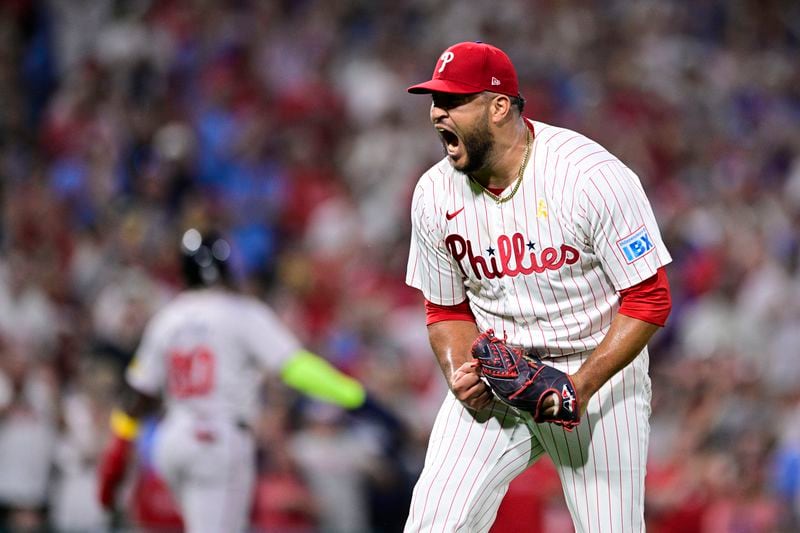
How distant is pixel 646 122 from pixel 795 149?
52.4 inches

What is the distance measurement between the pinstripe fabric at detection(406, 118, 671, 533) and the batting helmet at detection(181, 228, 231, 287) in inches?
80.7

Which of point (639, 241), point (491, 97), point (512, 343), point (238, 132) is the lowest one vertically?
point (512, 343)

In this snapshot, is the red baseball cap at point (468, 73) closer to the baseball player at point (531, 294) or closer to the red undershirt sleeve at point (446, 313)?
the baseball player at point (531, 294)

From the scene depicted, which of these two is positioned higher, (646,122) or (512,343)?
(646,122)

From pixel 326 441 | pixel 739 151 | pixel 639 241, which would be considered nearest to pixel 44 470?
pixel 326 441

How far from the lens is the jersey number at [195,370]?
19.9ft

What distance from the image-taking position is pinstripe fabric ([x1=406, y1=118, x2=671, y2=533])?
13.0 feet

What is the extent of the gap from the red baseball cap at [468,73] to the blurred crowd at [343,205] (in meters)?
4.11

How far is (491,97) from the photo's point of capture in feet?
13.3

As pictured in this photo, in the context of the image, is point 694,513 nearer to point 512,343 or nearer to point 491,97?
point 512,343

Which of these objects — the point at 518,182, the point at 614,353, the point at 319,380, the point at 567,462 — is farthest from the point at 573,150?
the point at 319,380

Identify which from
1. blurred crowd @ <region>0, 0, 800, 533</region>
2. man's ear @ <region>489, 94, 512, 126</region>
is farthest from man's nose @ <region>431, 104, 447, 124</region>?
blurred crowd @ <region>0, 0, 800, 533</region>

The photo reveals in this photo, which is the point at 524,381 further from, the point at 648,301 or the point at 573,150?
the point at 573,150

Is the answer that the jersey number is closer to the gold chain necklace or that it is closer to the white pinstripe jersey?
the white pinstripe jersey
